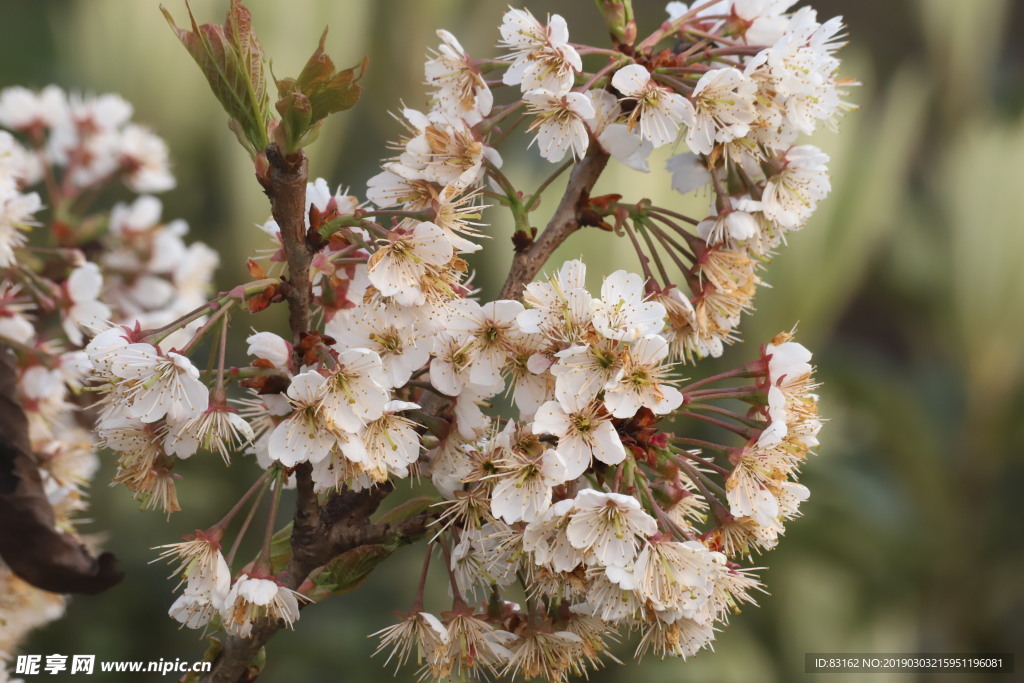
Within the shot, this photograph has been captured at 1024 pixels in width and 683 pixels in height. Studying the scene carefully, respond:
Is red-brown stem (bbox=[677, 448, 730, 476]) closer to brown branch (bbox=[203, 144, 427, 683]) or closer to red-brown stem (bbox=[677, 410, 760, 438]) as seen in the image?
red-brown stem (bbox=[677, 410, 760, 438])

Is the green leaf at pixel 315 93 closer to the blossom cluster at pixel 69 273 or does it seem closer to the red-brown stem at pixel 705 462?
the blossom cluster at pixel 69 273

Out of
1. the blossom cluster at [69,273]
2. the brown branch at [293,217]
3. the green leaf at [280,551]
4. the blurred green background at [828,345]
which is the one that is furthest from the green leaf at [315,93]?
the blurred green background at [828,345]

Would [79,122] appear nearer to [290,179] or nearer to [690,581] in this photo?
[290,179]

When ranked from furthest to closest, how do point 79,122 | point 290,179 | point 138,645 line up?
point 138,645 < point 79,122 < point 290,179

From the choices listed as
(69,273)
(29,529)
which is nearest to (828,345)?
(69,273)

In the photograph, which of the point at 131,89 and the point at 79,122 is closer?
the point at 79,122

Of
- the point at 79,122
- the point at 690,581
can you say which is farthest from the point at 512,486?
the point at 79,122

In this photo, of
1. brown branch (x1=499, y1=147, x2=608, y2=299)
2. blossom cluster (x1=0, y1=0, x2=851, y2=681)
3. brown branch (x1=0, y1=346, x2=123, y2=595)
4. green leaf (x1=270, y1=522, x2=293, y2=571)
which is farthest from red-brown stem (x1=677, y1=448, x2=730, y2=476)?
brown branch (x1=0, y1=346, x2=123, y2=595)
